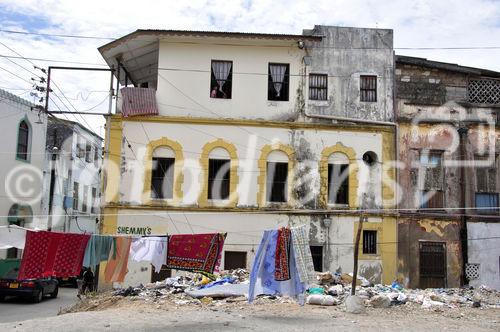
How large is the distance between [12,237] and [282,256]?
659 cm

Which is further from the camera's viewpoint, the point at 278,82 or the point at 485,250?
the point at 278,82

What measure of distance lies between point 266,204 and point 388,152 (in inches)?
230

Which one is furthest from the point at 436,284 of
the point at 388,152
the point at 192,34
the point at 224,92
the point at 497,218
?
the point at 192,34

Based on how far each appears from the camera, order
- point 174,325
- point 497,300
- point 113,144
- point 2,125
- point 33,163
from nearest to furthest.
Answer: point 174,325, point 497,300, point 113,144, point 2,125, point 33,163

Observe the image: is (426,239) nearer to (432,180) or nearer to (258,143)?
(432,180)

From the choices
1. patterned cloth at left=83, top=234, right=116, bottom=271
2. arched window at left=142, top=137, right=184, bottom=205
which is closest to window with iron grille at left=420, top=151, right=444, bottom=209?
arched window at left=142, top=137, right=184, bottom=205

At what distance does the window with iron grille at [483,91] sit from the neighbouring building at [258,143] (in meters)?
3.77

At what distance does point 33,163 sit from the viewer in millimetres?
32500

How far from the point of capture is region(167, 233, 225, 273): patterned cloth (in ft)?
53.6

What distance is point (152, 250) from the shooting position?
16.6 meters

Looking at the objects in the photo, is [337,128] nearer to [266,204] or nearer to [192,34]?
[266,204]

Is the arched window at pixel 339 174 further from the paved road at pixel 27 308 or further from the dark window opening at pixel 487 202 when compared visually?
the paved road at pixel 27 308

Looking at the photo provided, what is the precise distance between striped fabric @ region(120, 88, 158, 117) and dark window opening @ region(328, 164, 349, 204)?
8.09 meters

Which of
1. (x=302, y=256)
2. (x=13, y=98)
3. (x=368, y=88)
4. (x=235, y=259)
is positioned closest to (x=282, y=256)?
(x=302, y=256)
